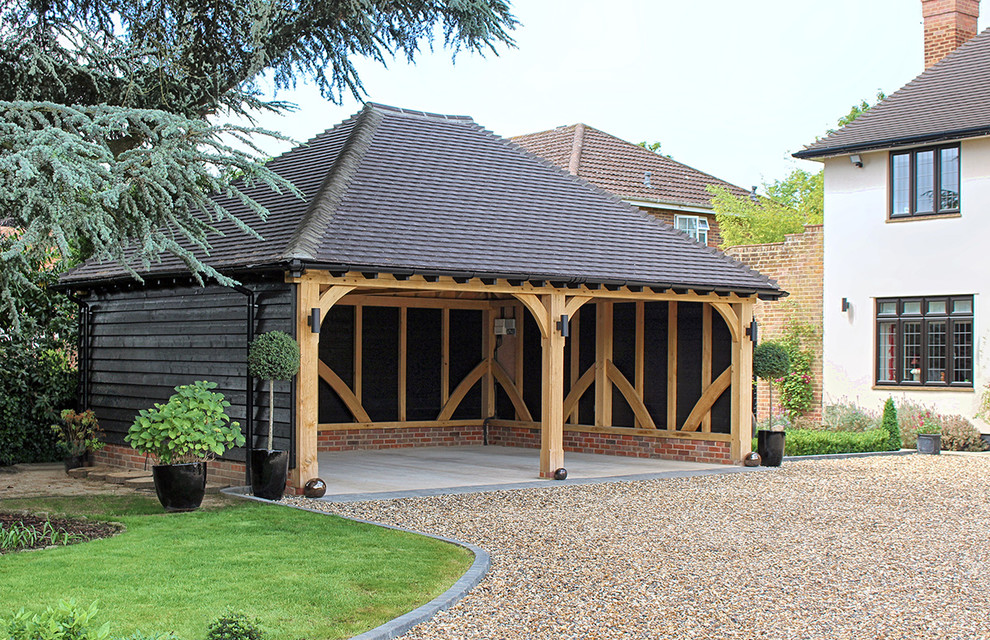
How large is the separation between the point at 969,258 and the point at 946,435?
309 centimetres

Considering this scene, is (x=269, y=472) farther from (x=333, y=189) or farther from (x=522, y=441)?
(x=522, y=441)

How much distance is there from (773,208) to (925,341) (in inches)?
518

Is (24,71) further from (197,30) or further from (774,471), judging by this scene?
(774,471)

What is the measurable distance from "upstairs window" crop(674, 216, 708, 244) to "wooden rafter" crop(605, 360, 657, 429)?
12929mm

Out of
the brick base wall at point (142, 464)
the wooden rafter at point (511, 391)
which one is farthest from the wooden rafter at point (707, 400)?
the brick base wall at point (142, 464)

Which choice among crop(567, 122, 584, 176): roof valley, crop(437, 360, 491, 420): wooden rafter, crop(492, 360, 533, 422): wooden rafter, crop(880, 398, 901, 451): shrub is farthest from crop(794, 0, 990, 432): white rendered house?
crop(567, 122, 584, 176): roof valley

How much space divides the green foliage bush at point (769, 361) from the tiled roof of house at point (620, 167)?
12.4 metres

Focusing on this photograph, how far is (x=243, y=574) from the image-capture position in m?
7.38

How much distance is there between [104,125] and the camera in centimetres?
864

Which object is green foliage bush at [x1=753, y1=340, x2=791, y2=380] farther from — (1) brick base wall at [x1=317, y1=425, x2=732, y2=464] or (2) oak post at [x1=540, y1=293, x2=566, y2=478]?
(2) oak post at [x1=540, y1=293, x2=566, y2=478]

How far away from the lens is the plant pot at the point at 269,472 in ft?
36.5

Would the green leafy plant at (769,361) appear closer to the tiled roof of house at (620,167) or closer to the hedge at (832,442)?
the hedge at (832,442)

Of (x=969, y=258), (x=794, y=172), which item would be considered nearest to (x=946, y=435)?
(x=969, y=258)

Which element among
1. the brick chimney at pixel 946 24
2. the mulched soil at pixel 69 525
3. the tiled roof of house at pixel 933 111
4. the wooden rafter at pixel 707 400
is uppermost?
the brick chimney at pixel 946 24
